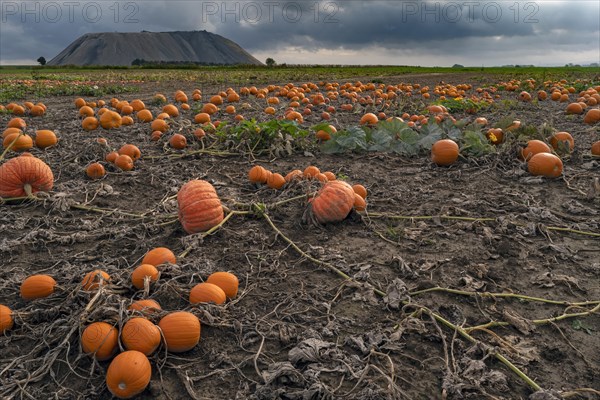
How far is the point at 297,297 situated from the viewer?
133 inches

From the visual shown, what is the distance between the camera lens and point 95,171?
639 centimetres

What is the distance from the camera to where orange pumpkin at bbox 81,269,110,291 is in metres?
Result: 3.08

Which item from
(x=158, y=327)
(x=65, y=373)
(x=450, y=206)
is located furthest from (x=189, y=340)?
(x=450, y=206)

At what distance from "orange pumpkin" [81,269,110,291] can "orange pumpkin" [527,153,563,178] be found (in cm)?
554

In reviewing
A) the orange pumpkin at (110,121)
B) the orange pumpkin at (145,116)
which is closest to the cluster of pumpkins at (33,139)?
the orange pumpkin at (110,121)

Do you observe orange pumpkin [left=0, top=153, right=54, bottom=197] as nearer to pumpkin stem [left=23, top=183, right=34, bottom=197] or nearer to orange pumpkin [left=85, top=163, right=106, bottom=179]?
pumpkin stem [left=23, top=183, right=34, bottom=197]

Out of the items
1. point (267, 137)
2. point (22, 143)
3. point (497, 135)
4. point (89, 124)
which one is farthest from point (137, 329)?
point (89, 124)

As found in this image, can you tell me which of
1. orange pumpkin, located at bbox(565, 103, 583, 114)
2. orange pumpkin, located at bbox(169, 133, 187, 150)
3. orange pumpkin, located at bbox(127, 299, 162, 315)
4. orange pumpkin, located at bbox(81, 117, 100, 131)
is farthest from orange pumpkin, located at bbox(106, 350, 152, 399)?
orange pumpkin, located at bbox(565, 103, 583, 114)

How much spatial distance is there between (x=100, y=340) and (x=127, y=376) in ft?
1.16

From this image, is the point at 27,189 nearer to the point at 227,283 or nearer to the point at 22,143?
the point at 22,143

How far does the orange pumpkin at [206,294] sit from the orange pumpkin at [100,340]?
0.60m

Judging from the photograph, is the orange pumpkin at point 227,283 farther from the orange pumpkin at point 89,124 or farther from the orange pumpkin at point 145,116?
the orange pumpkin at point 145,116

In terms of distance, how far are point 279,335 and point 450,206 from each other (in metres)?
2.88

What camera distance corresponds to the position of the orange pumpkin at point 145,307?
9.41 ft
